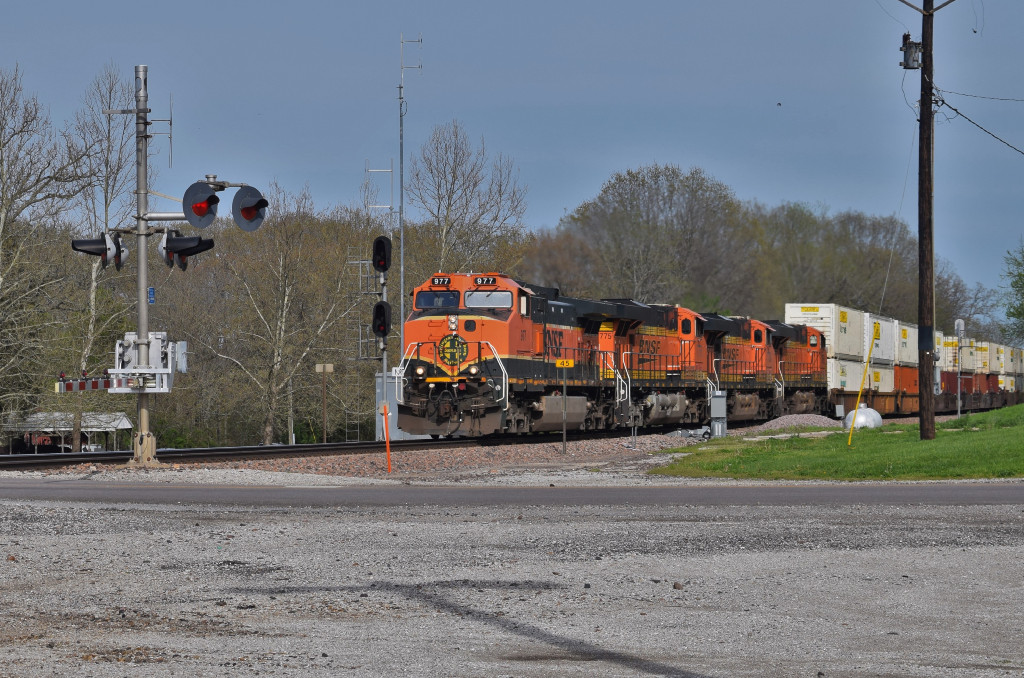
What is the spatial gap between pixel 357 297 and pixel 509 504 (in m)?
44.4

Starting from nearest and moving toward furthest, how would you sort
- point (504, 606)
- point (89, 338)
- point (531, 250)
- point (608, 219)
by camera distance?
point (504, 606) < point (89, 338) < point (531, 250) < point (608, 219)

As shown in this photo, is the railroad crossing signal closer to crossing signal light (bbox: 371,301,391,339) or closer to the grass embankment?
crossing signal light (bbox: 371,301,391,339)

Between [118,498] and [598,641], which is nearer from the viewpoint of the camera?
[598,641]

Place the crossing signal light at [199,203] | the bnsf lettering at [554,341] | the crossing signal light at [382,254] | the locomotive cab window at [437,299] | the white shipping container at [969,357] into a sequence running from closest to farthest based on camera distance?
the crossing signal light at [199,203] < the crossing signal light at [382,254] < the locomotive cab window at [437,299] < the bnsf lettering at [554,341] < the white shipping container at [969,357]

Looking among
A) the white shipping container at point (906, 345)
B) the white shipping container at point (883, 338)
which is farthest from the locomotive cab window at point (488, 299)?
the white shipping container at point (906, 345)

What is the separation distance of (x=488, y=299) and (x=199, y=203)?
11.8 metres

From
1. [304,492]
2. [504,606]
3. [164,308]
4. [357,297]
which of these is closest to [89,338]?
[357,297]

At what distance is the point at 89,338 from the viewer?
44.9 metres

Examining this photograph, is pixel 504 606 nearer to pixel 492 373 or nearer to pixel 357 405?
pixel 492 373

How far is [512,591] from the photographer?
934cm

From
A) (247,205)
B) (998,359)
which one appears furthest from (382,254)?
(998,359)

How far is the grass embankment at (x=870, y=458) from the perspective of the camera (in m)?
20.5

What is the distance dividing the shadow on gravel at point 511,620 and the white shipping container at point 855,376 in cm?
4186

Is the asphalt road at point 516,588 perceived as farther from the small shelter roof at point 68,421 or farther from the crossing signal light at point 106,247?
the small shelter roof at point 68,421
